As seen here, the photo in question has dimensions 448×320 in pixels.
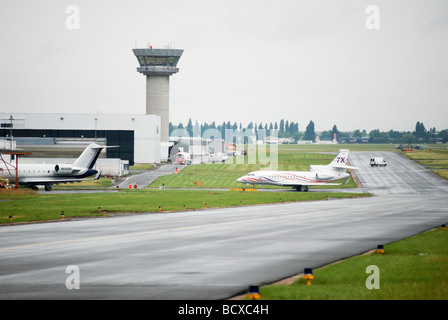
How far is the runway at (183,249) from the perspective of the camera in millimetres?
18858

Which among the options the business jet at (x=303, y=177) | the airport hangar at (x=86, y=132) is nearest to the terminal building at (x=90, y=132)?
the airport hangar at (x=86, y=132)

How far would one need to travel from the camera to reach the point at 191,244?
30328mm

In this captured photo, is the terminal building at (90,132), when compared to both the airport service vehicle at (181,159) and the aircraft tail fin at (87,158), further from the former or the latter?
the aircraft tail fin at (87,158)

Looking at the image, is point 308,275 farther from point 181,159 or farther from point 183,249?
point 181,159

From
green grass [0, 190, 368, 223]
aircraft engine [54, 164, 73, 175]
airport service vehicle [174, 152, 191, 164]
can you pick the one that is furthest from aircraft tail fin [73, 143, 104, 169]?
airport service vehicle [174, 152, 191, 164]

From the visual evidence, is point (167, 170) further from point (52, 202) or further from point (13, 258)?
point (13, 258)

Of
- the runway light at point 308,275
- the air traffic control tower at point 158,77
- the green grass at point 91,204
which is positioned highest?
the air traffic control tower at point 158,77

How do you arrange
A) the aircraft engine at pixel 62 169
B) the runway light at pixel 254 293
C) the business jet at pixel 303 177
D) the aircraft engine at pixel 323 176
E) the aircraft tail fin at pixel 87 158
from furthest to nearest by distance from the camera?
the aircraft engine at pixel 323 176
the business jet at pixel 303 177
the aircraft tail fin at pixel 87 158
the aircraft engine at pixel 62 169
the runway light at pixel 254 293

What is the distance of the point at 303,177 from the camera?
9656 cm

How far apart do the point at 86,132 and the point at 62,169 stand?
5700cm

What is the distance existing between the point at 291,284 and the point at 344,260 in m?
6.21

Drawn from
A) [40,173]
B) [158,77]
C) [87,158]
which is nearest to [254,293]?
[40,173]

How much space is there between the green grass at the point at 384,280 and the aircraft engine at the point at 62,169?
64218mm

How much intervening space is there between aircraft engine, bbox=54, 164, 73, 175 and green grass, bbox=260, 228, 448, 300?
64.2 m
